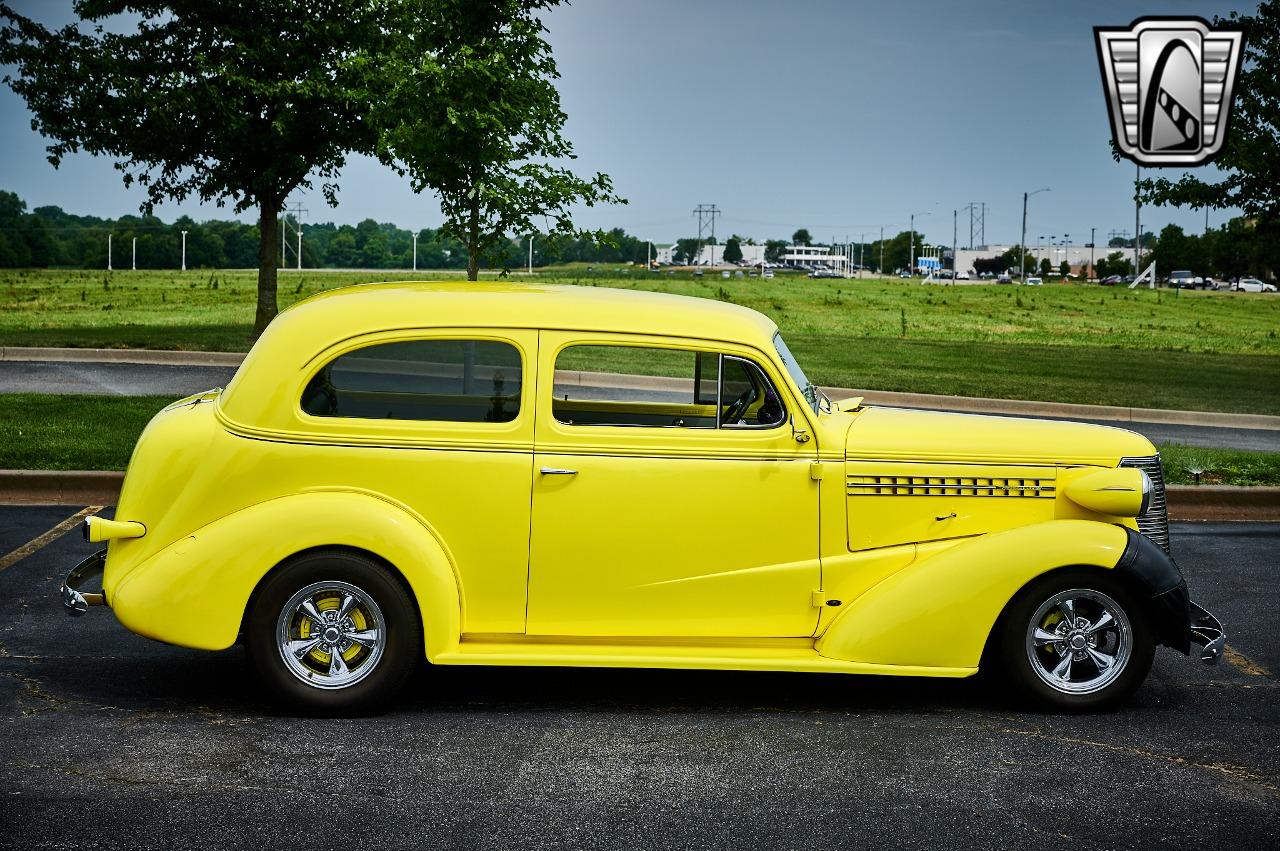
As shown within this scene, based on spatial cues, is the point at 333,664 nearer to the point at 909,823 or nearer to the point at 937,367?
the point at 909,823

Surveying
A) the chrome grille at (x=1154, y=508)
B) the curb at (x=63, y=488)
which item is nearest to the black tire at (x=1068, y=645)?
the chrome grille at (x=1154, y=508)

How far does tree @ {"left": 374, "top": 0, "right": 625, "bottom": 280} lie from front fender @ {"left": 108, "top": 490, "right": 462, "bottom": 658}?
27.8ft

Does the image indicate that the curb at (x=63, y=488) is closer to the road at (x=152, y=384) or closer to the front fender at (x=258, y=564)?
the front fender at (x=258, y=564)

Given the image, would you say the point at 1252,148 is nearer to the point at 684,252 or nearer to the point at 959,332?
the point at 959,332

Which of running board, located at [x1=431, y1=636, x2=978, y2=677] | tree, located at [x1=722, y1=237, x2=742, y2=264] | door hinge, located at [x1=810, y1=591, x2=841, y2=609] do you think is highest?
tree, located at [x1=722, y1=237, x2=742, y2=264]

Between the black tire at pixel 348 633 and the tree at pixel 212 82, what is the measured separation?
18.7 m

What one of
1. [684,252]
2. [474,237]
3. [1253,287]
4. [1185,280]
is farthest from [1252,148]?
[684,252]

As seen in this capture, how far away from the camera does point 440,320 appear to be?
5570mm

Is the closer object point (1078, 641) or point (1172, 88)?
point (1078, 641)

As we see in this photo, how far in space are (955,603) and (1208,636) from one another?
1.18 metres

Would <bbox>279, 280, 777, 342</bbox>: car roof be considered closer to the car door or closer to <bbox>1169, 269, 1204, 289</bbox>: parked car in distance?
the car door

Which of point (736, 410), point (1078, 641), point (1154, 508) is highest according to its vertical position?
point (736, 410)

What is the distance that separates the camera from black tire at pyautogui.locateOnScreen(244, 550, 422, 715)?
5297 mm

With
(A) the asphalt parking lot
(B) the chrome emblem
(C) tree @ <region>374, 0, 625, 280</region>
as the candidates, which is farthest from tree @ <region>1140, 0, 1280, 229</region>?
(A) the asphalt parking lot
